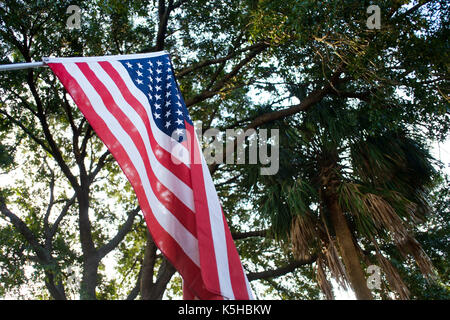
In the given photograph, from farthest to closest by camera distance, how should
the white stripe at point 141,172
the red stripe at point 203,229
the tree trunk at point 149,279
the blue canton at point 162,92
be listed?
the tree trunk at point 149,279 < the blue canton at point 162,92 < the white stripe at point 141,172 < the red stripe at point 203,229

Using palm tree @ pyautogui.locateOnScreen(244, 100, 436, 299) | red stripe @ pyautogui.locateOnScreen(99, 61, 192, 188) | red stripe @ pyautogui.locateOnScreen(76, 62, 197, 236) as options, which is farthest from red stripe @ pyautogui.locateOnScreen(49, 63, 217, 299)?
palm tree @ pyautogui.locateOnScreen(244, 100, 436, 299)

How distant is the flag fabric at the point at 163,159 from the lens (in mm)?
3104


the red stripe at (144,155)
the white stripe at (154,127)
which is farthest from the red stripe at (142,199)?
the white stripe at (154,127)

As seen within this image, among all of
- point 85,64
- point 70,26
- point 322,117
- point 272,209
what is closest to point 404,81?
point 322,117

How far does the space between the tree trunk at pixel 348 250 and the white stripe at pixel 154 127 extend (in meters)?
3.80

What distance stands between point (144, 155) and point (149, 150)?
0.08m

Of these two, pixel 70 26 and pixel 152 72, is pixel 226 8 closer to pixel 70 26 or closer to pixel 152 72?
pixel 70 26

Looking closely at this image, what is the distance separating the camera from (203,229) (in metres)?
3.17

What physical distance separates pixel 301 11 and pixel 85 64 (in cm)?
333

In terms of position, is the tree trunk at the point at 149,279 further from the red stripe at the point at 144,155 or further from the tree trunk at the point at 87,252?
the red stripe at the point at 144,155

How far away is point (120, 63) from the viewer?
4.22 metres

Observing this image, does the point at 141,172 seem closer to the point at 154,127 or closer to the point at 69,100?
the point at 154,127

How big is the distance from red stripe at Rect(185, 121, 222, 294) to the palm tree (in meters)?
3.02

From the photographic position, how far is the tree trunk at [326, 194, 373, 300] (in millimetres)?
5770
